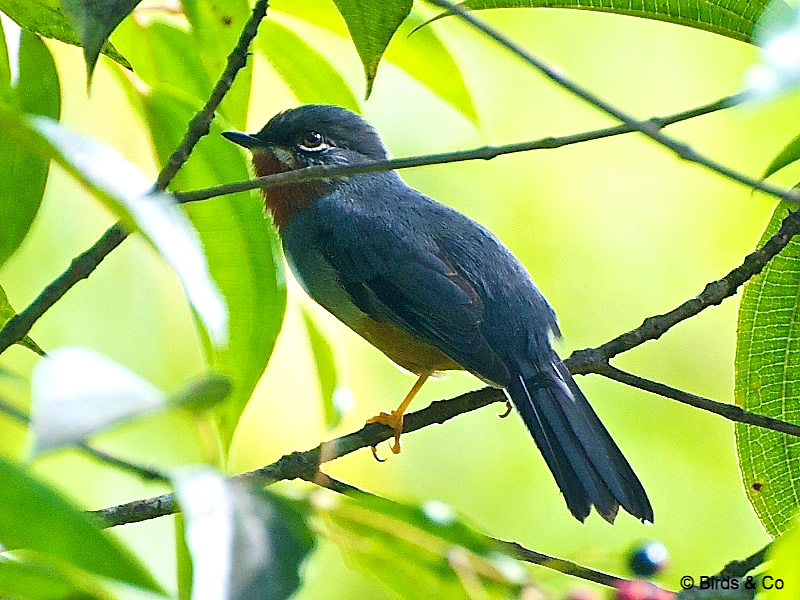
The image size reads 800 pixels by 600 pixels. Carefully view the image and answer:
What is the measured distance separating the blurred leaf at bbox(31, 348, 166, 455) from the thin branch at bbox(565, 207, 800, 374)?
2029mm

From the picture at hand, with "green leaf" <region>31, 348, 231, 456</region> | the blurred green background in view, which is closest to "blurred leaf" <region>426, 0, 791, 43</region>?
"green leaf" <region>31, 348, 231, 456</region>

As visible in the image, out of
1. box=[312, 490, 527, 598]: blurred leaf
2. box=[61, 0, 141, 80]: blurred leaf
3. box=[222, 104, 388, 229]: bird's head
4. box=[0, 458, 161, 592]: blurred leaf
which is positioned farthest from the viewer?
box=[222, 104, 388, 229]: bird's head

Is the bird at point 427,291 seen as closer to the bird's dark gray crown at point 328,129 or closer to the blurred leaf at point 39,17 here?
the bird's dark gray crown at point 328,129

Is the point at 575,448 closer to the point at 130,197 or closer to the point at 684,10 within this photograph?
the point at 684,10

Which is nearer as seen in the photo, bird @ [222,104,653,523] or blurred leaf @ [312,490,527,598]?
blurred leaf @ [312,490,527,598]

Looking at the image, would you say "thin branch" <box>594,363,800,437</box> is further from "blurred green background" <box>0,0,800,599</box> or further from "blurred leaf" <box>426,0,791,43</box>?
"blurred green background" <box>0,0,800,599</box>

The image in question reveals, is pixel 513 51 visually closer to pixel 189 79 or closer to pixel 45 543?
pixel 45 543

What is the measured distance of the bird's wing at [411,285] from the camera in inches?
161

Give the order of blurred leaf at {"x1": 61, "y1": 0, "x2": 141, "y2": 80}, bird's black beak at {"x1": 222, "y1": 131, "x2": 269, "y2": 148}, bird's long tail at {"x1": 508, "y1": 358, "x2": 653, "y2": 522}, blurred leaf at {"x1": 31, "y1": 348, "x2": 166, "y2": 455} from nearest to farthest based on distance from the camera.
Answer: blurred leaf at {"x1": 31, "y1": 348, "x2": 166, "y2": 455}, blurred leaf at {"x1": 61, "y1": 0, "x2": 141, "y2": 80}, bird's long tail at {"x1": 508, "y1": 358, "x2": 653, "y2": 522}, bird's black beak at {"x1": 222, "y1": 131, "x2": 269, "y2": 148}

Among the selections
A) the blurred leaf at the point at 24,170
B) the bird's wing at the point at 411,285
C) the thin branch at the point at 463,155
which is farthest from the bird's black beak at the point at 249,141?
the thin branch at the point at 463,155

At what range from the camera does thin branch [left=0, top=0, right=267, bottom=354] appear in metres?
1.91

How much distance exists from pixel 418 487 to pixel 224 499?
598 cm

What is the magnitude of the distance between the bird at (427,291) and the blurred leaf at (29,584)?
8.19 feet

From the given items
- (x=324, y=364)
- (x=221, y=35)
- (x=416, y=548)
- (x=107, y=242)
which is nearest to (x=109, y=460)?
(x=416, y=548)
